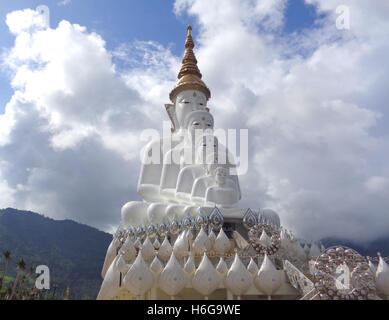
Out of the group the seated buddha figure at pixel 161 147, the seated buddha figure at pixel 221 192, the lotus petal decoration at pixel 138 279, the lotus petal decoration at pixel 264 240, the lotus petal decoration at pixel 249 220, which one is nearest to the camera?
the lotus petal decoration at pixel 138 279

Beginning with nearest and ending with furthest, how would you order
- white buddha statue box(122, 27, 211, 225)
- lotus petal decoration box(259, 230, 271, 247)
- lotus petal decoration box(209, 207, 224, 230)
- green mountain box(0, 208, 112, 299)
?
lotus petal decoration box(259, 230, 271, 247) → lotus petal decoration box(209, 207, 224, 230) → white buddha statue box(122, 27, 211, 225) → green mountain box(0, 208, 112, 299)

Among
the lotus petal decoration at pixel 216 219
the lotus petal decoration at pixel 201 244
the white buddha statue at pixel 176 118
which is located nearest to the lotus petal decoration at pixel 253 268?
the lotus petal decoration at pixel 201 244

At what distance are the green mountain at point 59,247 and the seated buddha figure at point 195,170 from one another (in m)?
24.3

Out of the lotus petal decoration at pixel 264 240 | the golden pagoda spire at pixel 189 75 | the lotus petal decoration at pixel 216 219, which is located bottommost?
the lotus petal decoration at pixel 264 240

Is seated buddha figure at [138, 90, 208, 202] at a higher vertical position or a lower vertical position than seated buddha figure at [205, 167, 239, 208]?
higher

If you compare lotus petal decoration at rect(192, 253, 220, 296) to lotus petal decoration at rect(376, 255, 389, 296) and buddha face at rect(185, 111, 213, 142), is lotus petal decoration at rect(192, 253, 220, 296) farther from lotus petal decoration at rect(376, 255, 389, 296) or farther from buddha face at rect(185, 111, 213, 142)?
buddha face at rect(185, 111, 213, 142)

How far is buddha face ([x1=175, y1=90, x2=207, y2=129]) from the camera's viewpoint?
2158 centimetres

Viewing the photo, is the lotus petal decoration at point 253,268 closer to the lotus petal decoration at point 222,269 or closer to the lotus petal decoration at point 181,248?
the lotus petal decoration at point 222,269

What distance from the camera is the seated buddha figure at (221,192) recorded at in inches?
595

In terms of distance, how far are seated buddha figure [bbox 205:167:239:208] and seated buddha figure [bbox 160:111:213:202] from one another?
3277 mm

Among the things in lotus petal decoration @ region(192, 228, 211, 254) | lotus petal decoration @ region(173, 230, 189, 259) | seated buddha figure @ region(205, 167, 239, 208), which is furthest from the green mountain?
lotus petal decoration @ region(192, 228, 211, 254)

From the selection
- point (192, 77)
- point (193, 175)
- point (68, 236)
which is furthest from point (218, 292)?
point (68, 236)

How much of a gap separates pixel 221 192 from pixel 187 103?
27.7ft
